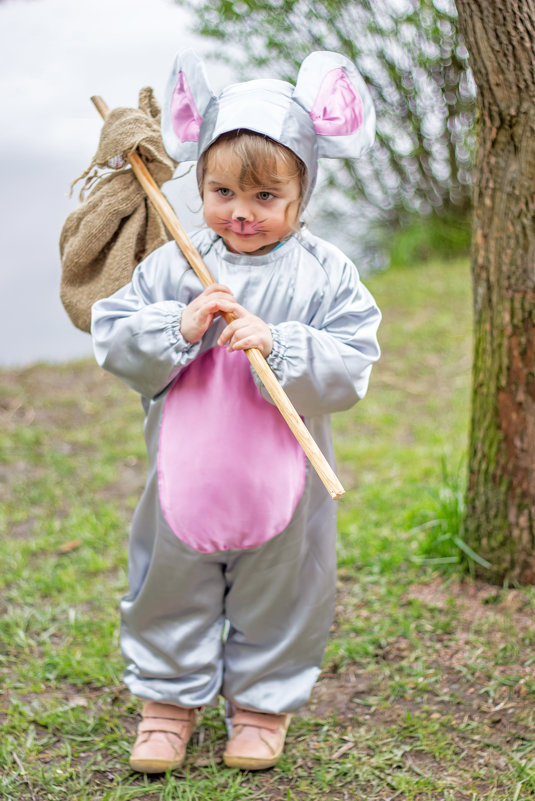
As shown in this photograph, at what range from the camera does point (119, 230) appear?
2.06 m

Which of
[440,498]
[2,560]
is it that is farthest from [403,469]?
[2,560]

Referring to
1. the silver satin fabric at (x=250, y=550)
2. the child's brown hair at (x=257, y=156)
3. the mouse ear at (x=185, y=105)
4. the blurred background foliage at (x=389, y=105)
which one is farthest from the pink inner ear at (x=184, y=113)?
the blurred background foliage at (x=389, y=105)

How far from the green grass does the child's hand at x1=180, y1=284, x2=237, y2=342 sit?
1.09 meters

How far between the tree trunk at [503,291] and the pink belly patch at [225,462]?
0.94 meters

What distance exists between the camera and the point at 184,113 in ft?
6.09

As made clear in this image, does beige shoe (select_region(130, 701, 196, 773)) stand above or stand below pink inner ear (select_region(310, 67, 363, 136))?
below

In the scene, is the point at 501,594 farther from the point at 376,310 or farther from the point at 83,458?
the point at 83,458

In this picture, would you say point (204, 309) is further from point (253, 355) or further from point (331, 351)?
point (331, 351)

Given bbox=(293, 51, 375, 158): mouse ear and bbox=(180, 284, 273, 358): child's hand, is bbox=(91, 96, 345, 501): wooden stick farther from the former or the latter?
bbox=(293, 51, 375, 158): mouse ear

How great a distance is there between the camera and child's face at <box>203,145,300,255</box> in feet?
5.69

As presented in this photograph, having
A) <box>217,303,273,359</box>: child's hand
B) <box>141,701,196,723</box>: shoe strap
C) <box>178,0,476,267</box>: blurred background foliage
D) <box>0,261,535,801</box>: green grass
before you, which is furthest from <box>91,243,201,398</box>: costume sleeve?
<box>178,0,476,267</box>: blurred background foliage

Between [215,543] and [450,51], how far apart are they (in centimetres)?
536

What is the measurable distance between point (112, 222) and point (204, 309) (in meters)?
0.45

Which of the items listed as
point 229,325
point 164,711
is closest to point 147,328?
point 229,325
